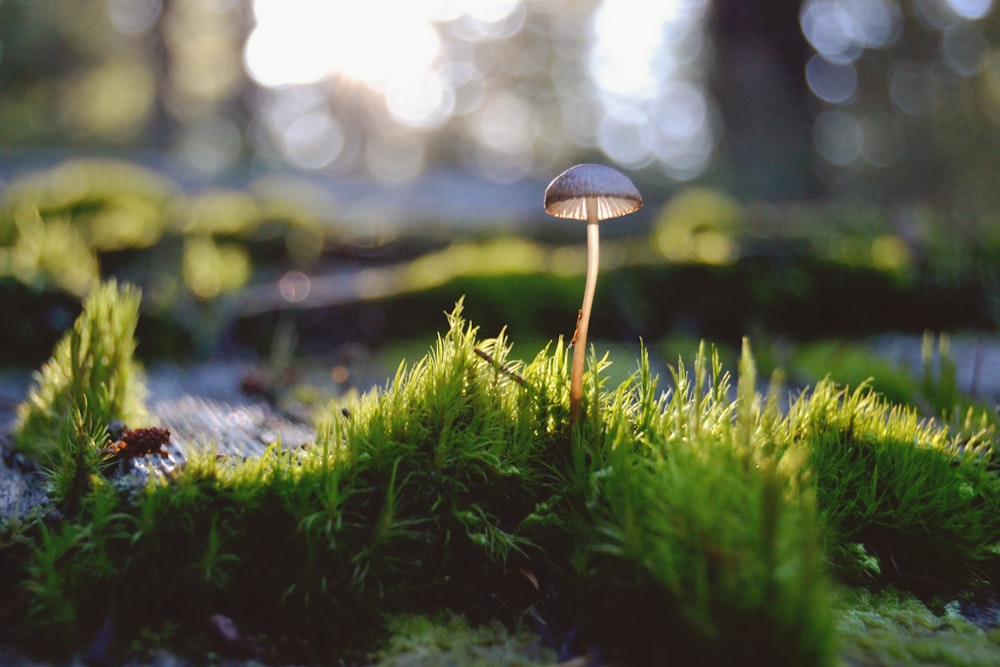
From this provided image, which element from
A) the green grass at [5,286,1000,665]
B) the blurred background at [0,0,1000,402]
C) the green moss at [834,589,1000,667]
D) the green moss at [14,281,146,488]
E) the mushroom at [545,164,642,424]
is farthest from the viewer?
the blurred background at [0,0,1000,402]

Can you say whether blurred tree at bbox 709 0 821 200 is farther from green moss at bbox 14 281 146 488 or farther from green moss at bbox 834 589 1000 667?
green moss at bbox 14 281 146 488

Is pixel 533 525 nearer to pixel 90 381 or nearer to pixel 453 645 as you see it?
pixel 453 645

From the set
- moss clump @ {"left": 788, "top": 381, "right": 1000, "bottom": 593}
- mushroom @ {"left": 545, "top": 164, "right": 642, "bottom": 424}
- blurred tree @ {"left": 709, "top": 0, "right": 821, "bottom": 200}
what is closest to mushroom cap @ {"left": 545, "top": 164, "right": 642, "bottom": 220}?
mushroom @ {"left": 545, "top": 164, "right": 642, "bottom": 424}

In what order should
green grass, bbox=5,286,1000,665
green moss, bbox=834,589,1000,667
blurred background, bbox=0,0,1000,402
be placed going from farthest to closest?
blurred background, bbox=0,0,1000,402
green moss, bbox=834,589,1000,667
green grass, bbox=5,286,1000,665

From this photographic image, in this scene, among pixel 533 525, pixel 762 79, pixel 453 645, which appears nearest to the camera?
pixel 453 645

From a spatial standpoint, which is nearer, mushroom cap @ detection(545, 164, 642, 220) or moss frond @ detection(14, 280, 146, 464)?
mushroom cap @ detection(545, 164, 642, 220)

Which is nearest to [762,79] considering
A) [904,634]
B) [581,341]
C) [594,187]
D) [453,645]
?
[594,187]

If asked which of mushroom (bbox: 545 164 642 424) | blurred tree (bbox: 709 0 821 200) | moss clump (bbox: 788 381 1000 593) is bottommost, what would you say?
moss clump (bbox: 788 381 1000 593)

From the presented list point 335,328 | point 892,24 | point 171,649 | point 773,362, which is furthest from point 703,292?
point 892,24

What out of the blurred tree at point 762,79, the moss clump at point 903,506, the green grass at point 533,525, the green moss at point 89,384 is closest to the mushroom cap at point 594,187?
the green grass at point 533,525

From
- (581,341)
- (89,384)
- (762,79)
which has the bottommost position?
(89,384)
